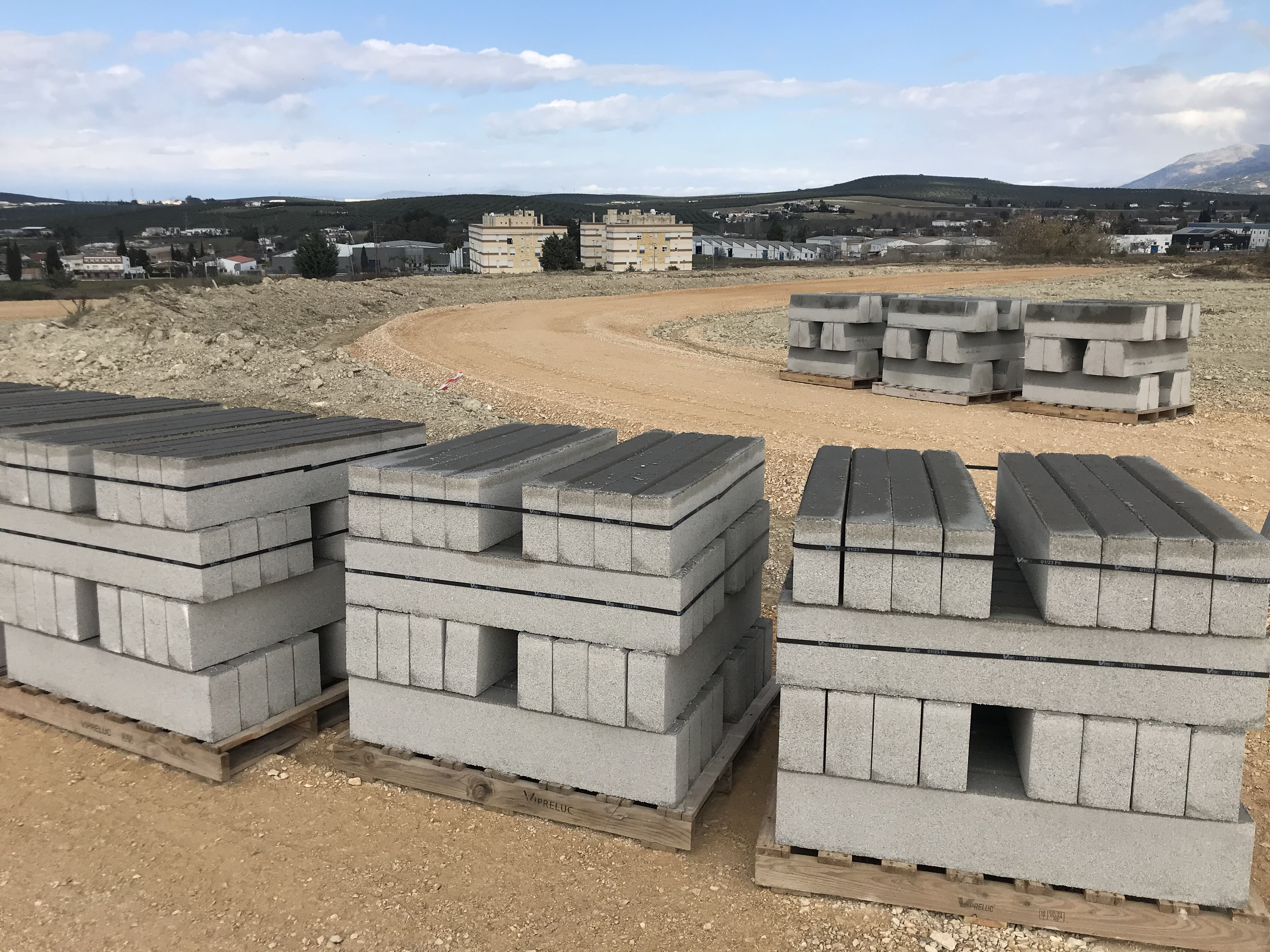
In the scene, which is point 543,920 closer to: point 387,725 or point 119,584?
point 387,725

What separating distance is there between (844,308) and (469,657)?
1277 centimetres

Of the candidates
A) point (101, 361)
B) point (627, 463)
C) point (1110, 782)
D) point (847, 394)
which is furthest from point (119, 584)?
point (101, 361)

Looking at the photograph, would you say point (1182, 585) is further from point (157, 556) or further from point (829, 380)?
point (829, 380)

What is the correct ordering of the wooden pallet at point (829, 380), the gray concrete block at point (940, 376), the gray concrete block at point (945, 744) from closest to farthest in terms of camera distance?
the gray concrete block at point (945, 744)
the gray concrete block at point (940, 376)
the wooden pallet at point (829, 380)

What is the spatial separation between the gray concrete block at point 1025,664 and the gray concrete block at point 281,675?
2971 millimetres

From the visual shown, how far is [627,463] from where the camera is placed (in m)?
4.95

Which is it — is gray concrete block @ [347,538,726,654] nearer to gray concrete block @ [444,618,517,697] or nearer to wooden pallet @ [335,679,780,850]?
gray concrete block @ [444,618,517,697]

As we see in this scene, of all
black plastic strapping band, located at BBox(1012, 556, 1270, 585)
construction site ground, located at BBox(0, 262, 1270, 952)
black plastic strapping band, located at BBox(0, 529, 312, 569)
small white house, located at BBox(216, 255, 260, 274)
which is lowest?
construction site ground, located at BBox(0, 262, 1270, 952)

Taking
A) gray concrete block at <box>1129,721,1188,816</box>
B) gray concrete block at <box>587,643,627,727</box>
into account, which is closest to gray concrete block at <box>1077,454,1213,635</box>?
gray concrete block at <box>1129,721,1188,816</box>

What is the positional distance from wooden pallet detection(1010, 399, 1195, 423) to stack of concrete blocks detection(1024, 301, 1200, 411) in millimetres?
59

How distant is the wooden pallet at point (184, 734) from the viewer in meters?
5.06

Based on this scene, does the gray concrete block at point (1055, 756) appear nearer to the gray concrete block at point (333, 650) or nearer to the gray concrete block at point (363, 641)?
the gray concrete block at point (363, 641)

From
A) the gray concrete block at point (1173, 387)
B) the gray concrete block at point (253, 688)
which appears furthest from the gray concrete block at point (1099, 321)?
the gray concrete block at point (253, 688)

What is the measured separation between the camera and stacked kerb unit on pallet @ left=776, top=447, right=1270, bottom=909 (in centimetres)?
362
